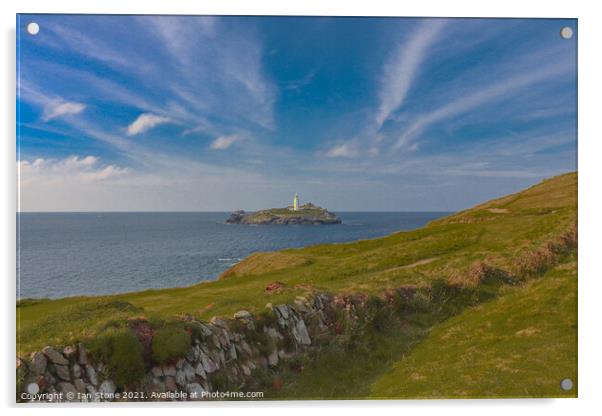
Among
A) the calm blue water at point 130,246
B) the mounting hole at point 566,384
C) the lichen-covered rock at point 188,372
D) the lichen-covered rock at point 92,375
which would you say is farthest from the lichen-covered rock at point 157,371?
the mounting hole at point 566,384

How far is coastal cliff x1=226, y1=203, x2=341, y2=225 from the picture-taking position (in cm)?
1250

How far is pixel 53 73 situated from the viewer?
414 inches

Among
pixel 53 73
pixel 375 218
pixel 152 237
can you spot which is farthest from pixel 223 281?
pixel 53 73

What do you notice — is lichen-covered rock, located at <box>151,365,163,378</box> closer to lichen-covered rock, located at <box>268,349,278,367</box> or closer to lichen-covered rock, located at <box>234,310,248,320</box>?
lichen-covered rock, located at <box>234,310,248,320</box>

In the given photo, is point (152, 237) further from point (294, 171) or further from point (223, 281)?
point (294, 171)

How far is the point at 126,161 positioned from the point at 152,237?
4640 millimetres

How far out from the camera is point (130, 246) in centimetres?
1212

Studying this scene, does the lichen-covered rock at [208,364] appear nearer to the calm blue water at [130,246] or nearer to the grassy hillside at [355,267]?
the grassy hillside at [355,267]

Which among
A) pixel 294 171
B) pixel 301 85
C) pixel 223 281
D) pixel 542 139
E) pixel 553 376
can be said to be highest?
pixel 301 85

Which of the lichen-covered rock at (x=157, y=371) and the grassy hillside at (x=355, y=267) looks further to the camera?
the grassy hillside at (x=355, y=267)

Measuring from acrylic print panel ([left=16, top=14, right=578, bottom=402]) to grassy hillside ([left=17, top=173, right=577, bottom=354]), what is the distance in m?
0.15

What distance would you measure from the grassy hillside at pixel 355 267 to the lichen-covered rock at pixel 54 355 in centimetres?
24

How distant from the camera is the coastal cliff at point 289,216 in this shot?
41.0 feet

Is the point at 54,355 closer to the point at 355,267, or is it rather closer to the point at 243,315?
the point at 243,315
